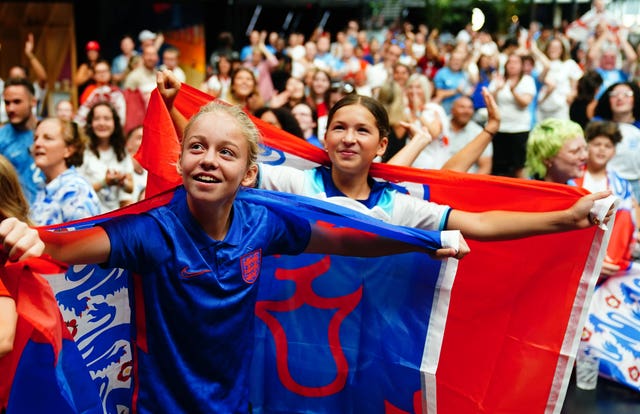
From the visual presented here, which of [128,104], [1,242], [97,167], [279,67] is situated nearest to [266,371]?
[1,242]

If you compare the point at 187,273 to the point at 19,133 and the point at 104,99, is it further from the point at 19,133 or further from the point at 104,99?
the point at 104,99

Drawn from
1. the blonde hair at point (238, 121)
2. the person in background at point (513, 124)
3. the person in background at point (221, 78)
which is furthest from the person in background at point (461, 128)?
the blonde hair at point (238, 121)

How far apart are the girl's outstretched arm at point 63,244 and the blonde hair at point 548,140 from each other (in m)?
3.12

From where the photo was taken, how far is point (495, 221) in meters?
3.18

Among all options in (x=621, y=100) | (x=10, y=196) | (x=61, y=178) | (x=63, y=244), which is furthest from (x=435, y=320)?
(x=621, y=100)

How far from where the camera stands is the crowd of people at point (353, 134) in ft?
8.83

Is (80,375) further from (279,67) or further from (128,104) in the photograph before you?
(279,67)

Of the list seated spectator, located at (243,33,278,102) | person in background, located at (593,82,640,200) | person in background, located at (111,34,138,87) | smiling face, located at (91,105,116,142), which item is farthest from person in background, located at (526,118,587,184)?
person in background, located at (111,34,138,87)

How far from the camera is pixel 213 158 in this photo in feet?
8.06

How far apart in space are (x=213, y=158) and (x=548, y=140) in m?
2.88

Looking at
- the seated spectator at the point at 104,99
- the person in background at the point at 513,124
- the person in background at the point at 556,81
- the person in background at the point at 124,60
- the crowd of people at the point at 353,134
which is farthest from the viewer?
the person in background at the point at 124,60

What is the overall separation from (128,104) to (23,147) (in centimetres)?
278

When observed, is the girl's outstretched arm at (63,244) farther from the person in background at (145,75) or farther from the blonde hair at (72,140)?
the person in background at (145,75)

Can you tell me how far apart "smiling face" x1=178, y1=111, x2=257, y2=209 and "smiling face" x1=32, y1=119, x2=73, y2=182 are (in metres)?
2.52
